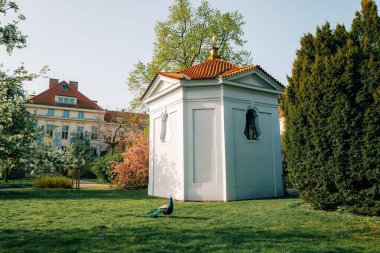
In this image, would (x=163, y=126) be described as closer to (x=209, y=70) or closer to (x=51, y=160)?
(x=209, y=70)

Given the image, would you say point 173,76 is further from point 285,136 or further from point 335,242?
point 335,242

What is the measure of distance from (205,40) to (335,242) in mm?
22466

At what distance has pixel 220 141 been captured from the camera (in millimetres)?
13000

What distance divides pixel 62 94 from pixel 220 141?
43507mm

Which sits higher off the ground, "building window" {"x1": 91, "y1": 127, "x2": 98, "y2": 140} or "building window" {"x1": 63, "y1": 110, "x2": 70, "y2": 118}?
"building window" {"x1": 63, "y1": 110, "x2": 70, "y2": 118}

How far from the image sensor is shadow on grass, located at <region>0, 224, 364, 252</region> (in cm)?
525

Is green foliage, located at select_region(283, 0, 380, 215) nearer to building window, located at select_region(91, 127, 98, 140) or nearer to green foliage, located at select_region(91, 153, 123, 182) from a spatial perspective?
green foliage, located at select_region(91, 153, 123, 182)

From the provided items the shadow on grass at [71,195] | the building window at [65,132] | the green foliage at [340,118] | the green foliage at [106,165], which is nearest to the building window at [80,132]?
the building window at [65,132]

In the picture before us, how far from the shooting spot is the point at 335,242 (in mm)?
5652

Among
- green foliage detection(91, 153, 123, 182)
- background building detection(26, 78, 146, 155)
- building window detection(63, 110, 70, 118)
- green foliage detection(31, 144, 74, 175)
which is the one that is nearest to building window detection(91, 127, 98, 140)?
A: background building detection(26, 78, 146, 155)

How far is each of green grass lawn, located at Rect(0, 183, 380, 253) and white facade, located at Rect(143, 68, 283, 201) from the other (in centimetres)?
337

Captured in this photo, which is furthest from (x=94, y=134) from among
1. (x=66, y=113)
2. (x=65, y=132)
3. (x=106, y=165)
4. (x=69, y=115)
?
(x=106, y=165)

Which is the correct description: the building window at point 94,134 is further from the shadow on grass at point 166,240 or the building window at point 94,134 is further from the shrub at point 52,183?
the shadow on grass at point 166,240

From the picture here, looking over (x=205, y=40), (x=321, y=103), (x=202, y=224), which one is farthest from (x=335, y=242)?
(x=205, y=40)
